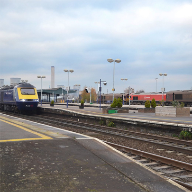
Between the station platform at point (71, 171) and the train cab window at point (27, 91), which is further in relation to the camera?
the train cab window at point (27, 91)

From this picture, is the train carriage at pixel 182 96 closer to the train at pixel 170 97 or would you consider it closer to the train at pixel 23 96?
the train at pixel 170 97

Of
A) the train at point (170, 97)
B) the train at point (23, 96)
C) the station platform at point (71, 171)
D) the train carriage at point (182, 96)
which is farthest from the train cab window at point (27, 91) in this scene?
the train carriage at point (182, 96)

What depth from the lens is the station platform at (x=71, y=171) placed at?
518 cm

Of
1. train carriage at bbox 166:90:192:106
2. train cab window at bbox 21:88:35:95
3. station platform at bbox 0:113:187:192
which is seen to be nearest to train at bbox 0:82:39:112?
train cab window at bbox 21:88:35:95

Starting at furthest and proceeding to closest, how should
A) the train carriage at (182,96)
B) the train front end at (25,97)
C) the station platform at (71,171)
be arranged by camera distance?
the train carriage at (182,96)
the train front end at (25,97)
the station platform at (71,171)

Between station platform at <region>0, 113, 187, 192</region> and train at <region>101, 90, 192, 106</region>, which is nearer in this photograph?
station platform at <region>0, 113, 187, 192</region>

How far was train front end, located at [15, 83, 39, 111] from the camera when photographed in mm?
28111

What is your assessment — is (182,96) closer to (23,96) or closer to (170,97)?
(170,97)

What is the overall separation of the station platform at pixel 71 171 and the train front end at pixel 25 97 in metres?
20.5

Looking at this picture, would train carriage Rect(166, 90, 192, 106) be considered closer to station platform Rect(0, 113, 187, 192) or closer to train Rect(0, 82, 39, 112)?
train Rect(0, 82, 39, 112)

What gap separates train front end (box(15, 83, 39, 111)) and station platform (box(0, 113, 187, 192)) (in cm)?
2047

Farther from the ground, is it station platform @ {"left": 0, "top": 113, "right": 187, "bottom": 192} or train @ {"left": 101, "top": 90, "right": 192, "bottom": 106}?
train @ {"left": 101, "top": 90, "right": 192, "bottom": 106}

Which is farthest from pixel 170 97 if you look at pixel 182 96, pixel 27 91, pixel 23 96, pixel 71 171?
pixel 71 171

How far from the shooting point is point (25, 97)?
28.3 metres
